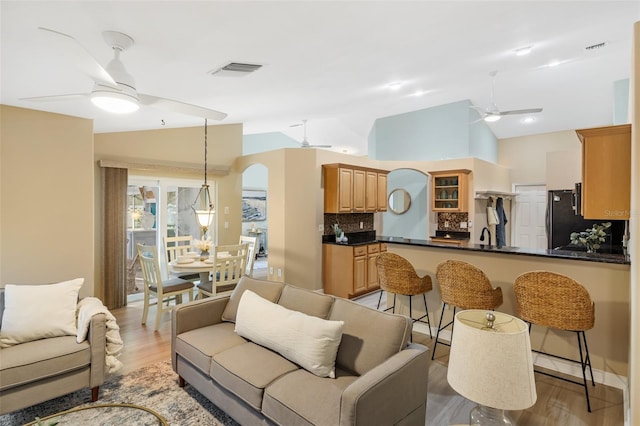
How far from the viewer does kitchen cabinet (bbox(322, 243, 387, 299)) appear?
17.3 feet

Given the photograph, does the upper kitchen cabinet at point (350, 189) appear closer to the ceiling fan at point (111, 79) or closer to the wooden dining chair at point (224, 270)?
the wooden dining chair at point (224, 270)

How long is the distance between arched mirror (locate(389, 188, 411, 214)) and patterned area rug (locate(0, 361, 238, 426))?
18.4 feet

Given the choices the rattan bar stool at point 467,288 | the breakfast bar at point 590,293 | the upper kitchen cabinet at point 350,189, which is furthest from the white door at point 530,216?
the rattan bar stool at point 467,288

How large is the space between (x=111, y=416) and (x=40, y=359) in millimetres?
862

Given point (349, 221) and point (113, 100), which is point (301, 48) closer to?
point (113, 100)

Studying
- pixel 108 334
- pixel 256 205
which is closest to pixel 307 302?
pixel 108 334

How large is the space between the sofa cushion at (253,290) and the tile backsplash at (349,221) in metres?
2.82

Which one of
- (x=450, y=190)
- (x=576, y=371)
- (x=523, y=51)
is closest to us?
(x=576, y=371)

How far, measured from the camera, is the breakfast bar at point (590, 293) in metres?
2.67

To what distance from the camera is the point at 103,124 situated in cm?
405

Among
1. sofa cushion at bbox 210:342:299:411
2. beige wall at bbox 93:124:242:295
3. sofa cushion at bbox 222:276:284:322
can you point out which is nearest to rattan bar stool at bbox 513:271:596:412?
sofa cushion at bbox 210:342:299:411

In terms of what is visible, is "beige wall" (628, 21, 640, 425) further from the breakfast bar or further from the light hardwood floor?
the breakfast bar

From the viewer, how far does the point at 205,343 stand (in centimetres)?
249

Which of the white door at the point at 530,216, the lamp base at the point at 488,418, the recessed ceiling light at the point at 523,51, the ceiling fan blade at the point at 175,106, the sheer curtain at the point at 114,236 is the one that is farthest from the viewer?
the white door at the point at 530,216
